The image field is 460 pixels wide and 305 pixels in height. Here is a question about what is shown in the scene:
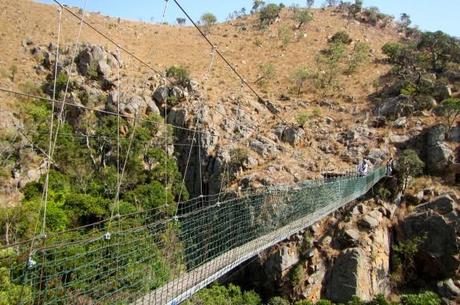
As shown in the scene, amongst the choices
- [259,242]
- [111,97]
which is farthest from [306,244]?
[111,97]

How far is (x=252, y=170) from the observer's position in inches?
434

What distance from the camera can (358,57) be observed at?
1683cm

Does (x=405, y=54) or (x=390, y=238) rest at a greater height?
(x=405, y=54)

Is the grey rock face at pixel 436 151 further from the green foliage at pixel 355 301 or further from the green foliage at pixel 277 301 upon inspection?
the green foliage at pixel 277 301

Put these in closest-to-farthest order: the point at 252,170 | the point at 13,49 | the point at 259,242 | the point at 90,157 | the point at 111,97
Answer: the point at 259,242 → the point at 252,170 → the point at 90,157 → the point at 111,97 → the point at 13,49

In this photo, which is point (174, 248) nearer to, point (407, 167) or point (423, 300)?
point (423, 300)

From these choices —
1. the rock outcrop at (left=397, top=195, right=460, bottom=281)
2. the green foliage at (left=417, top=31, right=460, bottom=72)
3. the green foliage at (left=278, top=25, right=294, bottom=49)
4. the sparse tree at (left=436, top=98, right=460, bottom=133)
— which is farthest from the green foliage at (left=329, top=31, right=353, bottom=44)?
the rock outcrop at (left=397, top=195, right=460, bottom=281)

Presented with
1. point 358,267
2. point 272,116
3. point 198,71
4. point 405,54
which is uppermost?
point 405,54

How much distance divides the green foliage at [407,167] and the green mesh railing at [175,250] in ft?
2.44

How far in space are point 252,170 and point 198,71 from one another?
21.5 feet

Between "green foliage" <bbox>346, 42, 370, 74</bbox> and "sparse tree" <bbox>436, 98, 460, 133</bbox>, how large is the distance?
515 centimetres

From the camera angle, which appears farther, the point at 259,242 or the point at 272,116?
the point at 272,116

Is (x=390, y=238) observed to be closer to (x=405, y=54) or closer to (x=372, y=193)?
(x=372, y=193)

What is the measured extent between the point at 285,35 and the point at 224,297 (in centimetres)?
1450
